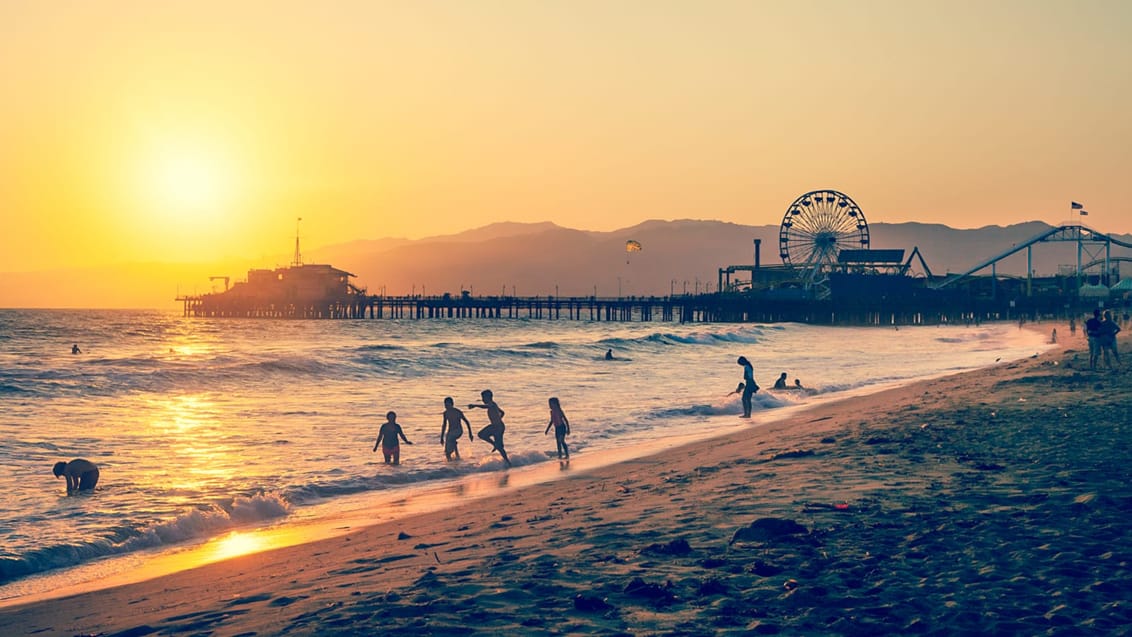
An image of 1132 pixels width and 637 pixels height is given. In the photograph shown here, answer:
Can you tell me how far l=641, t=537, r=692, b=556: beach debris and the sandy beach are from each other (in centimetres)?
3

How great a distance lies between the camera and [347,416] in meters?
22.7

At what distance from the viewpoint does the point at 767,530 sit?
7.37 meters

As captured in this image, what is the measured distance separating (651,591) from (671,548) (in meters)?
1.12

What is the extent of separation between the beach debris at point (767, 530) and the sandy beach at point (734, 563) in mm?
31

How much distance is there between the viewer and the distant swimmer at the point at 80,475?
1251 cm

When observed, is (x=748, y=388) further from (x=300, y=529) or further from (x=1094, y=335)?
(x=300, y=529)

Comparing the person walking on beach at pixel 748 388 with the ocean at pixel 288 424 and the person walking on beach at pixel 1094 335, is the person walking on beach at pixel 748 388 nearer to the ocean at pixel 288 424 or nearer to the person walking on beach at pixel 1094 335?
the ocean at pixel 288 424

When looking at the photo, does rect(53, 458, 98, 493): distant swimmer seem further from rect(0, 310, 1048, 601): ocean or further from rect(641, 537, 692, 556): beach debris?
rect(641, 537, 692, 556): beach debris

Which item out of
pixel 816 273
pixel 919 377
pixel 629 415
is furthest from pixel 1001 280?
pixel 629 415

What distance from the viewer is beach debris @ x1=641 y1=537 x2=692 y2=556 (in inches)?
275

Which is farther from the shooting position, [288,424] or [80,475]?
[288,424]

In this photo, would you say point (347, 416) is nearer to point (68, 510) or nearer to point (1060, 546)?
point (68, 510)

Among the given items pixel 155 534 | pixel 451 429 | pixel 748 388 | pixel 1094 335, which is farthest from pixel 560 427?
pixel 1094 335

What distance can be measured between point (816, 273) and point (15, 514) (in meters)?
108
